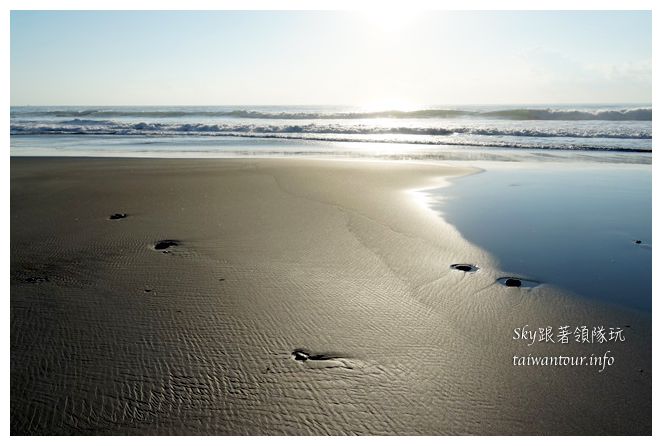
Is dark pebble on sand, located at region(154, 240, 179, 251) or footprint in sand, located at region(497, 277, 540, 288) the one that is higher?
dark pebble on sand, located at region(154, 240, 179, 251)

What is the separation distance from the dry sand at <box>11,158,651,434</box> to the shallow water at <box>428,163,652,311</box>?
34cm

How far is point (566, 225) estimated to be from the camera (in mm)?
5617

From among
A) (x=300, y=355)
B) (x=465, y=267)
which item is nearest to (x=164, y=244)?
(x=300, y=355)

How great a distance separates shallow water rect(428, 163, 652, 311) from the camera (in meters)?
3.96

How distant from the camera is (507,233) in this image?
5.24 meters

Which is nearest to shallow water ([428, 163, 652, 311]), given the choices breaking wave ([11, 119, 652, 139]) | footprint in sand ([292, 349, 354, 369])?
footprint in sand ([292, 349, 354, 369])

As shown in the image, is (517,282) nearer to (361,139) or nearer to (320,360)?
(320,360)

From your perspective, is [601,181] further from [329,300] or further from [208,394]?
[208,394]

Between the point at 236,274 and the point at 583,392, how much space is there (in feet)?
8.81

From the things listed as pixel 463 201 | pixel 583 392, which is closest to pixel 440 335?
pixel 583 392

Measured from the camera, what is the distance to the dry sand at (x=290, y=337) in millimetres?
2281

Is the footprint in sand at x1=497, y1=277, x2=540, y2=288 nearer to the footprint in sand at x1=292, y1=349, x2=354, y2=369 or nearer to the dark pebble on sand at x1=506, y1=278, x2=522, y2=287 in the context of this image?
the dark pebble on sand at x1=506, y1=278, x2=522, y2=287

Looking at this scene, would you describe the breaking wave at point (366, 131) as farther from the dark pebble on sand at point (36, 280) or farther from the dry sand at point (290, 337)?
the dark pebble on sand at point (36, 280)
